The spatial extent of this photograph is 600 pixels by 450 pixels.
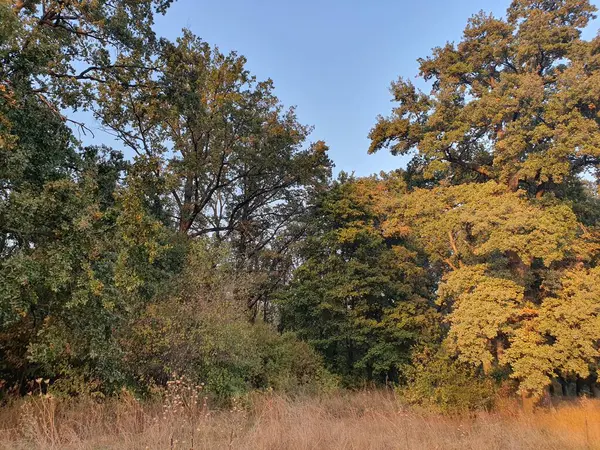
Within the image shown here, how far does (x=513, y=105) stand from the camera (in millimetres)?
12891

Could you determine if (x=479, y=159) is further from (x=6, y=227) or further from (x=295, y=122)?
(x=6, y=227)

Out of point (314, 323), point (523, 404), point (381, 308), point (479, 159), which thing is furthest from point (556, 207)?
point (314, 323)

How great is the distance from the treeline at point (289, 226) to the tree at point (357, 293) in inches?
4.3

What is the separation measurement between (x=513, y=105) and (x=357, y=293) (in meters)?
9.46

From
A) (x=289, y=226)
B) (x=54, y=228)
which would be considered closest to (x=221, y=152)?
(x=289, y=226)

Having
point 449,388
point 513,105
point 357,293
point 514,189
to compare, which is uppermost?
point 513,105

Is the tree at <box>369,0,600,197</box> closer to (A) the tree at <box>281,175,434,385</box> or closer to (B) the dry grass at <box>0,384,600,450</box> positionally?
(A) the tree at <box>281,175,434,385</box>

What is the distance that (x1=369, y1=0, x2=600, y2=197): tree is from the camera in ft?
38.9

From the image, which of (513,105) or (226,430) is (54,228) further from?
(513,105)

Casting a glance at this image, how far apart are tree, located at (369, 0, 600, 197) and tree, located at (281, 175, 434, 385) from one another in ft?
10.9

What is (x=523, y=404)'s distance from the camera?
36.9ft

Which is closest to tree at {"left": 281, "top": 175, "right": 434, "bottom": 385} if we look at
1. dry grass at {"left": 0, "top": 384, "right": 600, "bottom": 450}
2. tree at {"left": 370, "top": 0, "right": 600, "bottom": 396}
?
tree at {"left": 370, "top": 0, "right": 600, "bottom": 396}

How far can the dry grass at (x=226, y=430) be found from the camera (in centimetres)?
482

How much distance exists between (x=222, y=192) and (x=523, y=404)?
51.6ft
